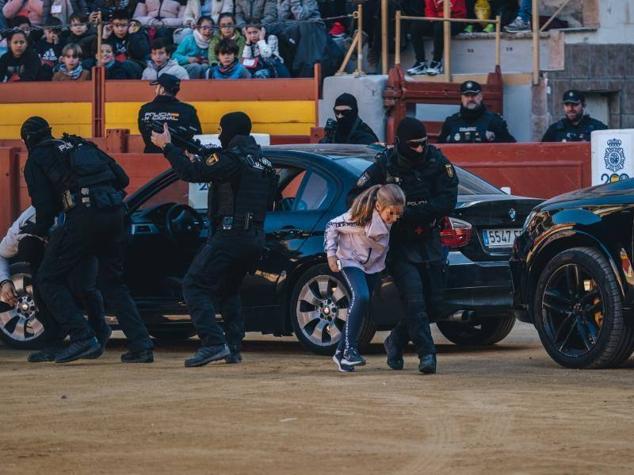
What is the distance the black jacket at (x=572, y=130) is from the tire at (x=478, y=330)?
5.08m

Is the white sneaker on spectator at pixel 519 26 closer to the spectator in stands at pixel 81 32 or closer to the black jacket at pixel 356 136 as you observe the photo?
the spectator in stands at pixel 81 32

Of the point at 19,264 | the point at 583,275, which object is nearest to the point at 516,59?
the point at 19,264

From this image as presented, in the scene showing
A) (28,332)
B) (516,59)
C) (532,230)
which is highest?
(516,59)

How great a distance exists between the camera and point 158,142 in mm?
12016

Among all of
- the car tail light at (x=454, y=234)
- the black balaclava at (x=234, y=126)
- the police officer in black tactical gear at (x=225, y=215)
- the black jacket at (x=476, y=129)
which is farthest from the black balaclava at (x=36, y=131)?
the black jacket at (x=476, y=129)

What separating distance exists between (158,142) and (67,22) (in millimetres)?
12369

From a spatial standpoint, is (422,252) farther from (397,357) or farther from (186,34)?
(186,34)

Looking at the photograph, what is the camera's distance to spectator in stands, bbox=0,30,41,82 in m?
23.0

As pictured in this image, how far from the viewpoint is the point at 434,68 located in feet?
74.6

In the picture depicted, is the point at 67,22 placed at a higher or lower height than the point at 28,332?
higher

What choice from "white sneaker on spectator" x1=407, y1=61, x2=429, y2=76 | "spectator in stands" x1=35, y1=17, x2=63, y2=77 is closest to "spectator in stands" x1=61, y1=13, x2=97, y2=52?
"spectator in stands" x1=35, y1=17, x2=63, y2=77

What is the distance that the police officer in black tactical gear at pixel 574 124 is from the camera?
61.4 feet

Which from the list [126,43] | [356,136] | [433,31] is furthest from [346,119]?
[126,43]

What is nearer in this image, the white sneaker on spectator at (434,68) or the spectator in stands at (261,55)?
the spectator in stands at (261,55)
